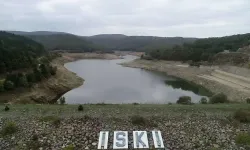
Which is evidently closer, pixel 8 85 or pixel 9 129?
pixel 9 129

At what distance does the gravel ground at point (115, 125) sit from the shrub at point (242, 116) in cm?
36

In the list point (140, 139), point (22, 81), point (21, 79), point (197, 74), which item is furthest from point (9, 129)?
point (197, 74)

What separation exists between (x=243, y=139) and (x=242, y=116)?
2.14 m

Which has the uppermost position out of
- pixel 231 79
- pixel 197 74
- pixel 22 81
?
pixel 22 81

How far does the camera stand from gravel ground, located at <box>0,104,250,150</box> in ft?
43.6

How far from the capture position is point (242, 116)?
1546cm

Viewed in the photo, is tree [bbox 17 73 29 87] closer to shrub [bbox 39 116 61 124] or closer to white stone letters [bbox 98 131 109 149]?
shrub [bbox 39 116 61 124]

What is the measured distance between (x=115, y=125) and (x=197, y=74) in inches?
1767

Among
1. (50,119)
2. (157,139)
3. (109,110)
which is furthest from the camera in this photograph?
(109,110)

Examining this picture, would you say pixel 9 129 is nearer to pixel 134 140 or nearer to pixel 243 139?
pixel 134 140

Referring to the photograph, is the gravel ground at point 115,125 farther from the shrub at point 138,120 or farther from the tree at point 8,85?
the tree at point 8,85

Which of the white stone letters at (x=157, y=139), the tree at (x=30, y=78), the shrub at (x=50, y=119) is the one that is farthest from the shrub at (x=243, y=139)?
the tree at (x=30, y=78)

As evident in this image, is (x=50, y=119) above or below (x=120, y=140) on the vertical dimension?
above

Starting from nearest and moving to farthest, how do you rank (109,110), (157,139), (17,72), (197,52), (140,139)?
1. (140,139)
2. (157,139)
3. (109,110)
4. (17,72)
5. (197,52)
